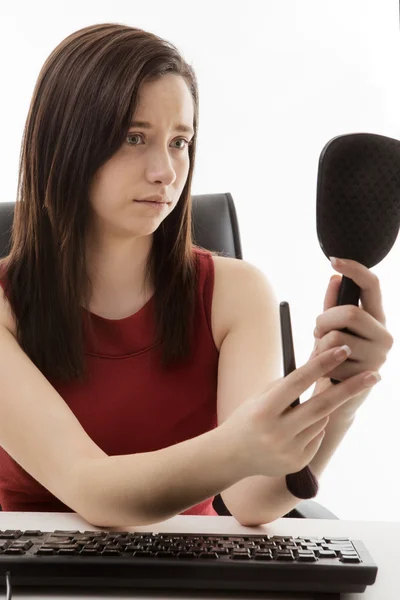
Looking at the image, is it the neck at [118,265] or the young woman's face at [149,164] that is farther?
the neck at [118,265]

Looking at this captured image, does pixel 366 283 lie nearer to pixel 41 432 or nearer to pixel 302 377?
pixel 302 377

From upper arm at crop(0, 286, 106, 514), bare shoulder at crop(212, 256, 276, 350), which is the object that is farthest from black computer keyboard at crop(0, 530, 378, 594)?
bare shoulder at crop(212, 256, 276, 350)

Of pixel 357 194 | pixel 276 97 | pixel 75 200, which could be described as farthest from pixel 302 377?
pixel 276 97

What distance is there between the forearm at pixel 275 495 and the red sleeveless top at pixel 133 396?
29 centimetres

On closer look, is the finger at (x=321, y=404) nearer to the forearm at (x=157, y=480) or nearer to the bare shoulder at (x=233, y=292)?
the forearm at (x=157, y=480)

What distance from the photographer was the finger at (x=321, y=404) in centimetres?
70

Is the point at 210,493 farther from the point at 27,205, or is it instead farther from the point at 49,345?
the point at 27,205

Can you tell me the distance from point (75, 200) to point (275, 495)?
20.0 inches

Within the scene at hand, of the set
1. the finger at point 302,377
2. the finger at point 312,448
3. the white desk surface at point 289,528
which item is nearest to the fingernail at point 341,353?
the finger at point 302,377

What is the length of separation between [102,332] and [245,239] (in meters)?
1.44

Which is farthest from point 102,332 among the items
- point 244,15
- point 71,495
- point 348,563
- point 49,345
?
point 244,15

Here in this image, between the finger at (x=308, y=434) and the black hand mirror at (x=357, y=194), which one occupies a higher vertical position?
the black hand mirror at (x=357, y=194)

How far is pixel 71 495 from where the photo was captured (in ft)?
3.00

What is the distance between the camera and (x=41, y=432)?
38.0 inches
